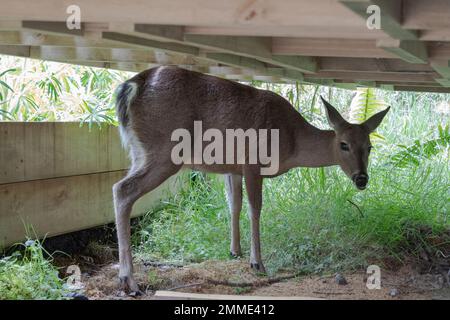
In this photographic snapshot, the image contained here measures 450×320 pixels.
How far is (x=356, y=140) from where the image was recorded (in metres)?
6.65

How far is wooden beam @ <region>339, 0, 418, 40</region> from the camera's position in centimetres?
315

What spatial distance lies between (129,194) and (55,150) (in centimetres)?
116

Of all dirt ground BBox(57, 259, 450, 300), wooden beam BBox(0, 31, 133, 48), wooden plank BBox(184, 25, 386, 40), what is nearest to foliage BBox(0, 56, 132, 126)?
wooden beam BBox(0, 31, 133, 48)

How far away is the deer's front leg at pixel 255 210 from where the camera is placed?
6.59 metres

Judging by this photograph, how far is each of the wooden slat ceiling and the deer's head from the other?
477 millimetres

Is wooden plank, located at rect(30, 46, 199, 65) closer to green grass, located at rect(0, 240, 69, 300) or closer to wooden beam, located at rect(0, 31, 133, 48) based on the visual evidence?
wooden beam, located at rect(0, 31, 133, 48)

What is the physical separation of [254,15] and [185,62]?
143 inches

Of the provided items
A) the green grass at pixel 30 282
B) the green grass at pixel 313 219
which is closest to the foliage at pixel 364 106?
the green grass at pixel 313 219

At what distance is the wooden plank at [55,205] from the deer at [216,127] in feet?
2.92

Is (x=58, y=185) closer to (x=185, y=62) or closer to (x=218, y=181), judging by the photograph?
(x=185, y=62)

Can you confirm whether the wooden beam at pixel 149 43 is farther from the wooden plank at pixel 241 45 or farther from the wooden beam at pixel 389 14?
the wooden beam at pixel 389 14

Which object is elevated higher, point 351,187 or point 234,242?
point 351,187

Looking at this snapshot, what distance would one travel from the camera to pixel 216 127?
653 cm
